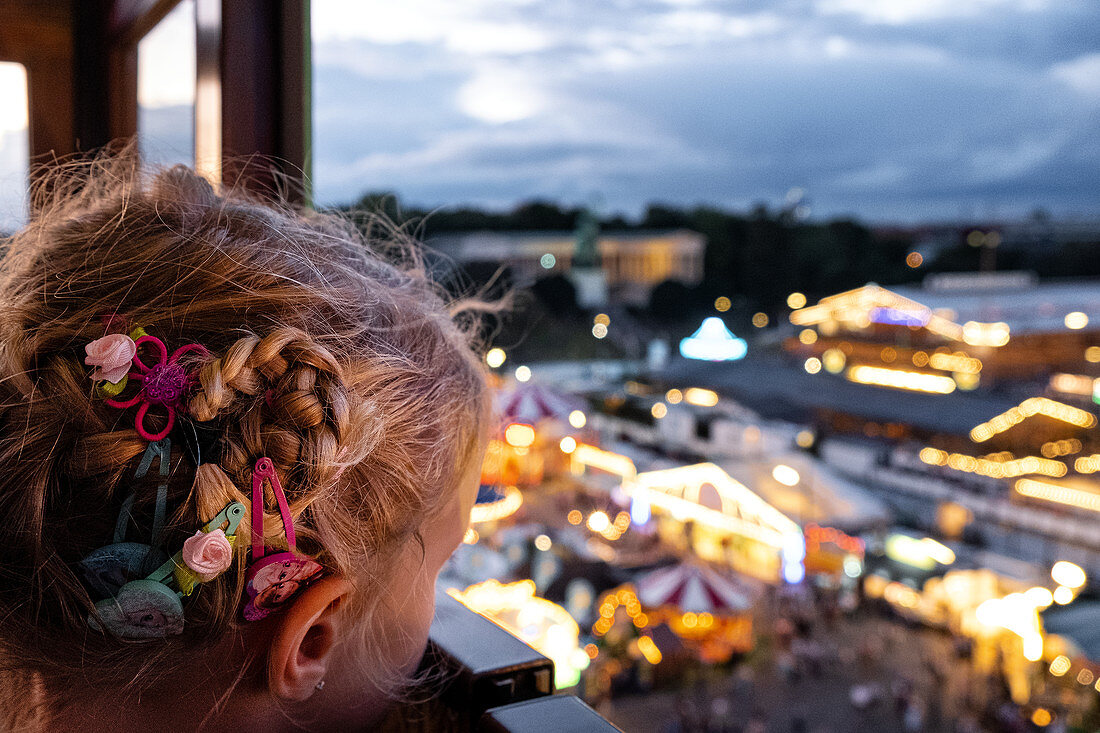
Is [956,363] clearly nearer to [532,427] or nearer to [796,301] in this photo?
[796,301]

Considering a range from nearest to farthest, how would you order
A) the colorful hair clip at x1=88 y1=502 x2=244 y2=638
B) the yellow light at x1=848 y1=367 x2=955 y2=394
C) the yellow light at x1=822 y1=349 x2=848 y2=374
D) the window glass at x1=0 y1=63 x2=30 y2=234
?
the colorful hair clip at x1=88 y1=502 x2=244 y2=638 < the window glass at x1=0 y1=63 x2=30 y2=234 < the yellow light at x1=848 y1=367 x2=955 y2=394 < the yellow light at x1=822 y1=349 x2=848 y2=374

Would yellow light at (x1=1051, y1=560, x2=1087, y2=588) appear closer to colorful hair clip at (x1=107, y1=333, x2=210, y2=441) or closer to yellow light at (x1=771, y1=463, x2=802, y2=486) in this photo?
yellow light at (x1=771, y1=463, x2=802, y2=486)

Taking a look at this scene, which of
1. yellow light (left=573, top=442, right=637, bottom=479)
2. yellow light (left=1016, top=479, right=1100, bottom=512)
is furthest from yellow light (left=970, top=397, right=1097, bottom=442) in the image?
yellow light (left=573, top=442, right=637, bottom=479)

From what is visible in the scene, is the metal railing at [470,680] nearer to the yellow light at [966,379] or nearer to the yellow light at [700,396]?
the yellow light at [700,396]

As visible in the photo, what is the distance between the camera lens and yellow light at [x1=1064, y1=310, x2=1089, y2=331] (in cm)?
→ 883

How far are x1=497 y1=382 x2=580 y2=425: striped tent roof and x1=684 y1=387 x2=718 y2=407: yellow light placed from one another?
2.76 m

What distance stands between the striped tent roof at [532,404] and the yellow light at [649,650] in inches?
72.6

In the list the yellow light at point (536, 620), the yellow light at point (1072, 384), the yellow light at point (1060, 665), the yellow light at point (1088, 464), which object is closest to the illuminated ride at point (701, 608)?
the yellow light at point (536, 620)

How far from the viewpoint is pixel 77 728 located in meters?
0.40

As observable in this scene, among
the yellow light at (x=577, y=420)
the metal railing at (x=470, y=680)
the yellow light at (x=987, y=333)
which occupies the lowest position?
the yellow light at (x=577, y=420)

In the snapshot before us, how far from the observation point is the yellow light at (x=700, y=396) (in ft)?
28.4

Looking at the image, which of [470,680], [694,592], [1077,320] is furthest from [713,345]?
[470,680]

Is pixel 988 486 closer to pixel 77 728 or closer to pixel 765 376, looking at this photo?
pixel 765 376

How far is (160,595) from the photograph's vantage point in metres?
0.33
